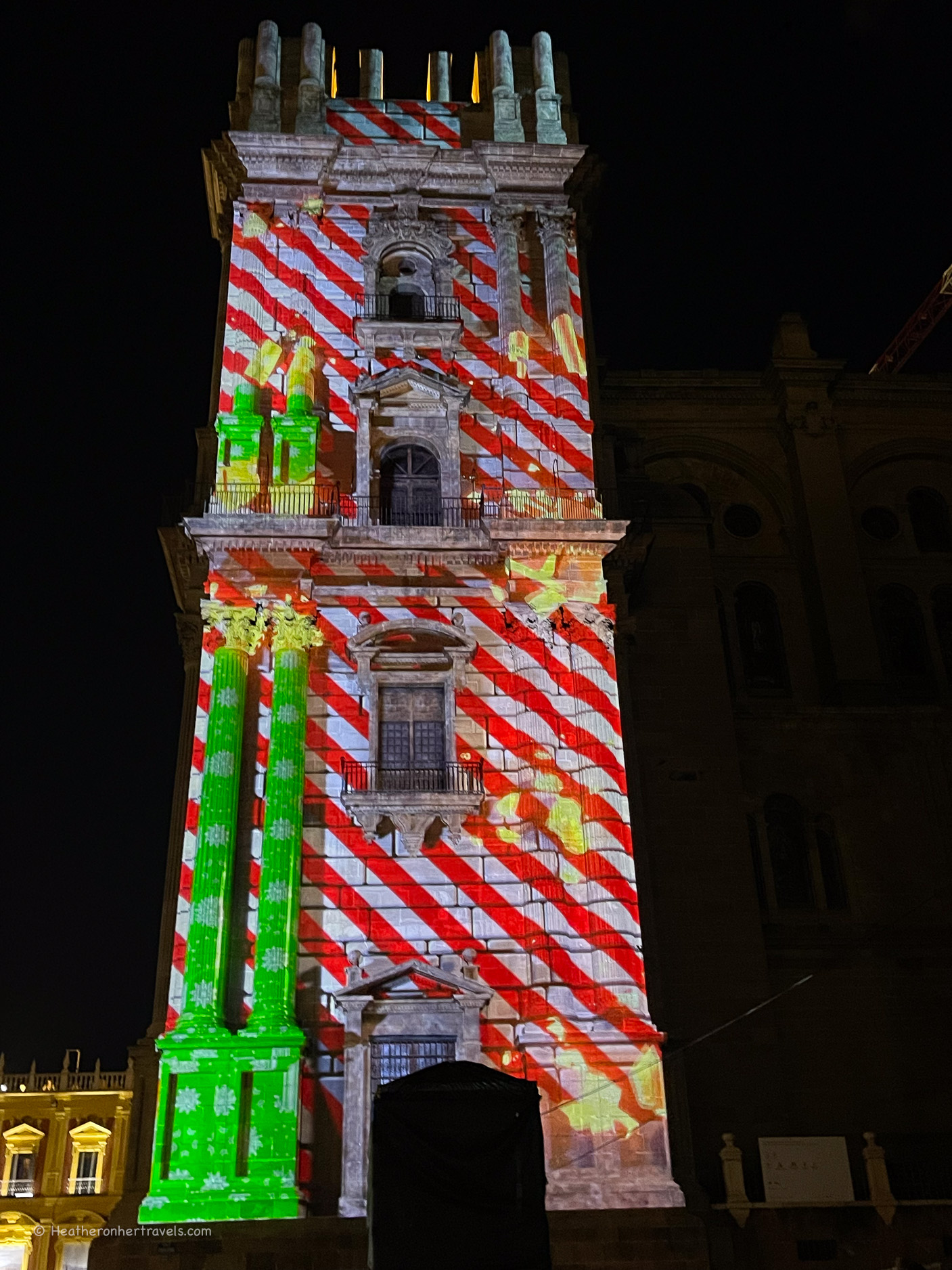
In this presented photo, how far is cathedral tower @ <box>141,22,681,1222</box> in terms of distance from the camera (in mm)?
24016

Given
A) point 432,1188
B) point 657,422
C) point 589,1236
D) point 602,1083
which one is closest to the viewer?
point 432,1188

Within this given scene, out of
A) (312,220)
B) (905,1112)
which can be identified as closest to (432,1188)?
(905,1112)

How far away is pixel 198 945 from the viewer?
81.5 feet

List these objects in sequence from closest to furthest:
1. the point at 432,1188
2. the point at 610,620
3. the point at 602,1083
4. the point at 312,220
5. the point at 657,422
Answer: the point at 432,1188, the point at 602,1083, the point at 610,620, the point at 312,220, the point at 657,422

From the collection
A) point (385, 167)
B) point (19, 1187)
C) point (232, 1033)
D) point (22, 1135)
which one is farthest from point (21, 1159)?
point (385, 167)

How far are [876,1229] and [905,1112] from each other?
536 centimetres

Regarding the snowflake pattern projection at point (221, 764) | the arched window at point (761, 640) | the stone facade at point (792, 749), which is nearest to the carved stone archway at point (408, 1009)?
the stone facade at point (792, 749)

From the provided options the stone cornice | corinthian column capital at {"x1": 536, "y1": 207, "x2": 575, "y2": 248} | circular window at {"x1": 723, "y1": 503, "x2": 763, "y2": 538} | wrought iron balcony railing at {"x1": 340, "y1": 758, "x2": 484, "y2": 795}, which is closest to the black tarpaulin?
wrought iron balcony railing at {"x1": 340, "y1": 758, "x2": 484, "y2": 795}

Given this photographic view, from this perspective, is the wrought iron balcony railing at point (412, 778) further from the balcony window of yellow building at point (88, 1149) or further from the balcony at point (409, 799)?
the balcony window of yellow building at point (88, 1149)

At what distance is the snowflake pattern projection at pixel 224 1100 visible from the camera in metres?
23.5

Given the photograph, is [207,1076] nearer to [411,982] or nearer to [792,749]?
[411,982]

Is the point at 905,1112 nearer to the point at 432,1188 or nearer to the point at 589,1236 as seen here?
the point at 589,1236

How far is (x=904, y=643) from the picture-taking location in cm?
3709

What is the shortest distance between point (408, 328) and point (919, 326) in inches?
1851
